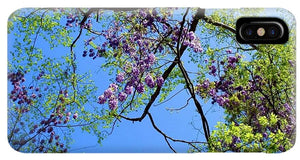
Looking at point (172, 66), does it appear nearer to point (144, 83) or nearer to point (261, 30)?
point (144, 83)

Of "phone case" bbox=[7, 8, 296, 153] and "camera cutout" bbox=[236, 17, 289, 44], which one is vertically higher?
"camera cutout" bbox=[236, 17, 289, 44]

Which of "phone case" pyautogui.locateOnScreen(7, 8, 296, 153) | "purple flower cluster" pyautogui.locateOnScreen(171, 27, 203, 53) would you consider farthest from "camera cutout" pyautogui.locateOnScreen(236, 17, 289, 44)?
"purple flower cluster" pyautogui.locateOnScreen(171, 27, 203, 53)

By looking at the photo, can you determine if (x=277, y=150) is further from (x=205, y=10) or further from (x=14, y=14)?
(x=14, y=14)

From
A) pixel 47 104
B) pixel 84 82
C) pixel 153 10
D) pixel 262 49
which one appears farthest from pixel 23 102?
pixel 262 49

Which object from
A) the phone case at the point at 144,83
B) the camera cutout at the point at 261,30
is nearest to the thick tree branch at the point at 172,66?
the phone case at the point at 144,83

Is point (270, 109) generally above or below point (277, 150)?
above

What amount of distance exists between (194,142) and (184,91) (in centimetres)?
16

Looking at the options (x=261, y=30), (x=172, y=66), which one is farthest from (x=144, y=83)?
(x=261, y=30)

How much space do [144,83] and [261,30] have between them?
396mm

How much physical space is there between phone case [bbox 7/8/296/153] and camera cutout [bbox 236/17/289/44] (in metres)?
0.02

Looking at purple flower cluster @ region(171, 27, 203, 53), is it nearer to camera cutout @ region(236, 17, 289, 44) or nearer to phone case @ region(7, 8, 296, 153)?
phone case @ region(7, 8, 296, 153)

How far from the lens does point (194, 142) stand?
1.95 m

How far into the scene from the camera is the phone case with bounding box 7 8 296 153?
76.7 inches

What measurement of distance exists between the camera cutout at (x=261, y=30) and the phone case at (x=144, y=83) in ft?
0.07
